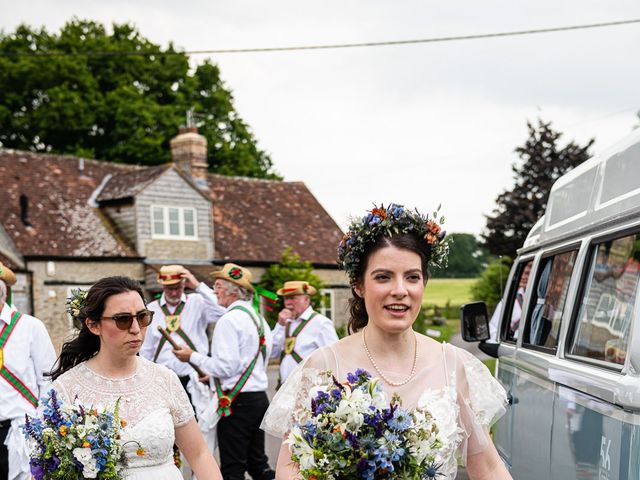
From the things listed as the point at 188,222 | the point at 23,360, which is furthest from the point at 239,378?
the point at 188,222

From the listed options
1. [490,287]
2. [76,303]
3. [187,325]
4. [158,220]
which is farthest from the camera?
[490,287]

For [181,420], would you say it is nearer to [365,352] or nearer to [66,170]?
[365,352]

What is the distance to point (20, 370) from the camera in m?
7.18

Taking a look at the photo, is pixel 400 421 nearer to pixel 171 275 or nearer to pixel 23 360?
pixel 23 360

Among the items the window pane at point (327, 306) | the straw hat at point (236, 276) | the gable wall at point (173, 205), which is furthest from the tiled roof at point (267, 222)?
the straw hat at point (236, 276)

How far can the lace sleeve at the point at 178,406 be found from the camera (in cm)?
467

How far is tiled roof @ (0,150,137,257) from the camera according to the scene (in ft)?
94.3

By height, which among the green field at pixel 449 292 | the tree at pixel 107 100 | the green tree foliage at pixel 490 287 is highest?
the tree at pixel 107 100

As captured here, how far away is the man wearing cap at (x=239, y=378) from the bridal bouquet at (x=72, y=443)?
15.6 feet

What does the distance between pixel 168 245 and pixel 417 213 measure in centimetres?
2857

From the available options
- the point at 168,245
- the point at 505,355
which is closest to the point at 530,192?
the point at 168,245

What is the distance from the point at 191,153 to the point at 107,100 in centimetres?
672

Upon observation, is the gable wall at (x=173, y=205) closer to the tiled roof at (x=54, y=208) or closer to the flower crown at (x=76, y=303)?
the tiled roof at (x=54, y=208)

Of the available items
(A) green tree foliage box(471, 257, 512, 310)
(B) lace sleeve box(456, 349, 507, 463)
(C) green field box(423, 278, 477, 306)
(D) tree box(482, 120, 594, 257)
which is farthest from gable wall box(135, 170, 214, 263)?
(B) lace sleeve box(456, 349, 507, 463)
